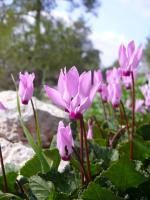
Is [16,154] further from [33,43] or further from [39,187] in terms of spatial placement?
[33,43]

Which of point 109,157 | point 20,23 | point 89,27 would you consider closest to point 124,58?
point 109,157

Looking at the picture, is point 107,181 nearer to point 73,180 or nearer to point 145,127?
point 73,180

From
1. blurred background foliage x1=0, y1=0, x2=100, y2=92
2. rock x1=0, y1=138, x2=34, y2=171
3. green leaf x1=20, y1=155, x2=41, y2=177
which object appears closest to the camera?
green leaf x1=20, y1=155, x2=41, y2=177

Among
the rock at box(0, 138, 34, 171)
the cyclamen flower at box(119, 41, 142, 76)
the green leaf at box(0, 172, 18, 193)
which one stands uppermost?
the cyclamen flower at box(119, 41, 142, 76)

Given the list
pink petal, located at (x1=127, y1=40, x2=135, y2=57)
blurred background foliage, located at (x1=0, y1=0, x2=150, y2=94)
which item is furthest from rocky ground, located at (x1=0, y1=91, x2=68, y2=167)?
blurred background foliage, located at (x1=0, y1=0, x2=150, y2=94)

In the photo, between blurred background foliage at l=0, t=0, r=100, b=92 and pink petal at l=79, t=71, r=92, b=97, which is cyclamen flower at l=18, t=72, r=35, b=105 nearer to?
pink petal at l=79, t=71, r=92, b=97

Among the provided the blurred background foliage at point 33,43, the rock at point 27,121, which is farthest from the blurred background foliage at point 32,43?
the rock at point 27,121

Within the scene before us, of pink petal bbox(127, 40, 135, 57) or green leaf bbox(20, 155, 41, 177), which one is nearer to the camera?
green leaf bbox(20, 155, 41, 177)

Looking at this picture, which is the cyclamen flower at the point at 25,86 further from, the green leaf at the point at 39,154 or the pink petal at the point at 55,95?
the pink petal at the point at 55,95
